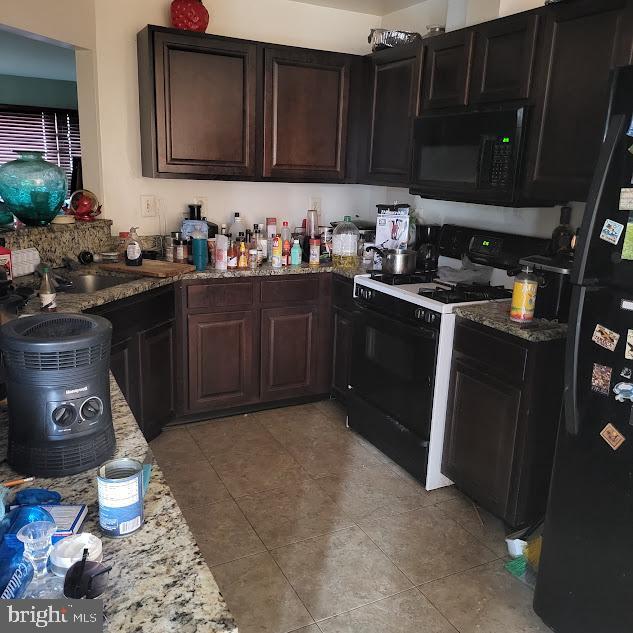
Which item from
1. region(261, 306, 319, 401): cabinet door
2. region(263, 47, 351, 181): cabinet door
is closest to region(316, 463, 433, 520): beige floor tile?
region(261, 306, 319, 401): cabinet door

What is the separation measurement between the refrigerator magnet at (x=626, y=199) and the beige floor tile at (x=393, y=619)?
143 cm

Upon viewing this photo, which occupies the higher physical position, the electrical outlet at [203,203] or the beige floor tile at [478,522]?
the electrical outlet at [203,203]

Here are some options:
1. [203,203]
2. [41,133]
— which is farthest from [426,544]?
[41,133]

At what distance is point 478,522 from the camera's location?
2.53 metres

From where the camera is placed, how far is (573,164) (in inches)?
90.9

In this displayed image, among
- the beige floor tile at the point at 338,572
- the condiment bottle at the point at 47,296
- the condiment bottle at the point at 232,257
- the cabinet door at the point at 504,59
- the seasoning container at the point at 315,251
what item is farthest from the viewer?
the seasoning container at the point at 315,251

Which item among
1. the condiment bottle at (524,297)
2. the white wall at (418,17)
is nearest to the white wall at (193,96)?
the white wall at (418,17)

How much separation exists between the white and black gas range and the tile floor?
0.17 m

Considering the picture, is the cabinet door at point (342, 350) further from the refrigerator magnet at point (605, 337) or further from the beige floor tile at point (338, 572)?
the refrigerator magnet at point (605, 337)

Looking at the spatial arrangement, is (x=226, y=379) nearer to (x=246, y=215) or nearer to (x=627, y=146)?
(x=246, y=215)

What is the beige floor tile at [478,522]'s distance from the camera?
7.85 ft

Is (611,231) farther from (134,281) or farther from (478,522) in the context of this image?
(134,281)

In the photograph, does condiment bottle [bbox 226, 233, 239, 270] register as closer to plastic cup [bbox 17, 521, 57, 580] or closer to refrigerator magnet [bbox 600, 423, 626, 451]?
refrigerator magnet [bbox 600, 423, 626, 451]

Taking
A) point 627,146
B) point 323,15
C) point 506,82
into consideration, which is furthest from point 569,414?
point 323,15
